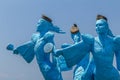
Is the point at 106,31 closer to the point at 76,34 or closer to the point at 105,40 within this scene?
the point at 105,40

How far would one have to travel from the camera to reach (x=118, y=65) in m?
7.29

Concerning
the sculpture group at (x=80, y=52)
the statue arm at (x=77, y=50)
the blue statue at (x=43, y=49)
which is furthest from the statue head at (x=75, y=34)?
the statue arm at (x=77, y=50)

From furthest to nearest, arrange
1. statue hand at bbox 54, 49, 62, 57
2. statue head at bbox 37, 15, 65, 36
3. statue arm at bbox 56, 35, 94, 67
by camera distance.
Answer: statue head at bbox 37, 15, 65, 36 → statue arm at bbox 56, 35, 94, 67 → statue hand at bbox 54, 49, 62, 57

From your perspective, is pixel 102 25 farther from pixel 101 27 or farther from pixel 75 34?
pixel 75 34

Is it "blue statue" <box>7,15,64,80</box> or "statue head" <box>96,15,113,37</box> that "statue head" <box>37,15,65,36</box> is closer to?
"blue statue" <box>7,15,64,80</box>

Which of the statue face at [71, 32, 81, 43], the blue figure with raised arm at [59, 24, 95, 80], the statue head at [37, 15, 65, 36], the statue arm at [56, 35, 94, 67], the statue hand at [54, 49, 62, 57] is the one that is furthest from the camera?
the statue head at [37, 15, 65, 36]

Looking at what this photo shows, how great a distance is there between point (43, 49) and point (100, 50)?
141 cm

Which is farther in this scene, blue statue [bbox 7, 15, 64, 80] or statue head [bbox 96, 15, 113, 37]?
blue statue [bbox 7, 15, 64, 80]

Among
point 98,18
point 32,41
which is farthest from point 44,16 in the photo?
point 98,18

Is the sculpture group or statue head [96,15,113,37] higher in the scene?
statue head [96,15,113,37]

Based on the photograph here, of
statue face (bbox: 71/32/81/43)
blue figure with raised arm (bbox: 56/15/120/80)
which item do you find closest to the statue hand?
blue figure with raised arm (bbox: 56/15/120/80)

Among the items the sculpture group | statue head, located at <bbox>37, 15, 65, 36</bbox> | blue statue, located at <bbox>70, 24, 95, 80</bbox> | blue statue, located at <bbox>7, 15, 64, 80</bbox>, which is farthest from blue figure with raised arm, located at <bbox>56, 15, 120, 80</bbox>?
statue head, located at <bbox>37, 15, 65, 36</bbox>

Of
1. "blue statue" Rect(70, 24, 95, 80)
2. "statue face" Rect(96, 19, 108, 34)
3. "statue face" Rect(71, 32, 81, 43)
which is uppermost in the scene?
"statue face" Rect(96, 19, 108, 34)

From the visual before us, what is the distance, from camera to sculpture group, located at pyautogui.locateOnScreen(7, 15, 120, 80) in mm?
6980
